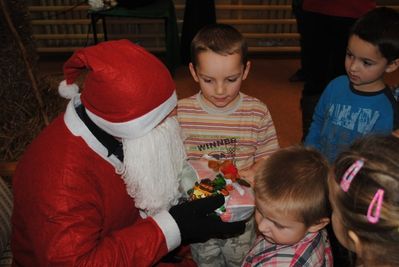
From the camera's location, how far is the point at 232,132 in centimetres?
165

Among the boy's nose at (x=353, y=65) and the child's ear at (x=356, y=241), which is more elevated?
the boy's nose at (x=353, y=65)

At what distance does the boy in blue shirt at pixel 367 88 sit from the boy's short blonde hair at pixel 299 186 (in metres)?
0.62

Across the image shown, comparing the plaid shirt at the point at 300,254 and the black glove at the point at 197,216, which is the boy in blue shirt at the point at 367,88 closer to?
the plaid shirt at the point at 300,254

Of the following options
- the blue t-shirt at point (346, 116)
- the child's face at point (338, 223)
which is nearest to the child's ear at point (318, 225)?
the child's face at point (338, 223)

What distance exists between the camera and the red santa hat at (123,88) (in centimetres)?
110

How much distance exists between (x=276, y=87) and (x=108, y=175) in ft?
11.7

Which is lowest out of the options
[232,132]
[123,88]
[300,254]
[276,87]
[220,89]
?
[276,87]

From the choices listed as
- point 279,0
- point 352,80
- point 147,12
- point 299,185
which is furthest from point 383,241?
point 279,0

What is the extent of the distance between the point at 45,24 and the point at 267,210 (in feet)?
16.2

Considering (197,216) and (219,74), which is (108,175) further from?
(219,74)

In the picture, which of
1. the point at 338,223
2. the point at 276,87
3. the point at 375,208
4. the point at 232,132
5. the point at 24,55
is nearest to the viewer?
the point at 375,208

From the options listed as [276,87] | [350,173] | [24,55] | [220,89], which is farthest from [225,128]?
[276,87]

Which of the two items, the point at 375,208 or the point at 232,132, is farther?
the point at 232,132

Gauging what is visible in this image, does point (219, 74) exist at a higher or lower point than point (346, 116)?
higher
